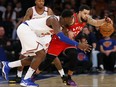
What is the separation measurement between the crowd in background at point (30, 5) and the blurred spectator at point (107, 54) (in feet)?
0.87

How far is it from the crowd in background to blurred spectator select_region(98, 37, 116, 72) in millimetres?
265

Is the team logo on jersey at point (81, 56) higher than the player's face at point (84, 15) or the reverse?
the reverse

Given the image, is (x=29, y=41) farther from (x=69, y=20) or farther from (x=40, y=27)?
(x=69, y=20)

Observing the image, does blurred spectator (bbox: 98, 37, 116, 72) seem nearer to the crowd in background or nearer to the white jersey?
the crowd in background

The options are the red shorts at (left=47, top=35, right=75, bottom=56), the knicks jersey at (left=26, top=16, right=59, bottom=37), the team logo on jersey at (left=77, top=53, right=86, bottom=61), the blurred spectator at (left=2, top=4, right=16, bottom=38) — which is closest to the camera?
the knicks jersey at (left=26, top=16, right=59, bottom=37)

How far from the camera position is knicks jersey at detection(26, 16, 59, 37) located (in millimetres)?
7117

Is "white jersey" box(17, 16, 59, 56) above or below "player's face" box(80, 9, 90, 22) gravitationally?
below

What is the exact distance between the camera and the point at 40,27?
716cm

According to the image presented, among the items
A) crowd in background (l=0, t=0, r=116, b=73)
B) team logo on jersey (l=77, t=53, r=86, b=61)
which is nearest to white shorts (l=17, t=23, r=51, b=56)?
team logo on jersey (l=77, t=53, r=86, b=61)

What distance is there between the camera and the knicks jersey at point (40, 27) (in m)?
7.12

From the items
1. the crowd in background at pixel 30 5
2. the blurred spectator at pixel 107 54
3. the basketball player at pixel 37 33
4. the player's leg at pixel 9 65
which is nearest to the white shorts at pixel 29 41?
the basketball player at pixel 37 33

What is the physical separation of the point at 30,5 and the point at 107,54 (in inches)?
133

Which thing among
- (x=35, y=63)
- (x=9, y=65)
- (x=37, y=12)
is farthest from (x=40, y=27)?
(x=37, y=12)

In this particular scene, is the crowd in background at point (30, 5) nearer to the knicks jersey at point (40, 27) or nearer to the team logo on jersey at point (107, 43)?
the team logo on jersey at point (107, 43)
